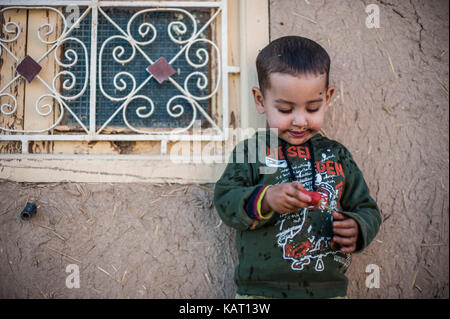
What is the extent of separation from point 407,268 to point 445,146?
0.70 meters

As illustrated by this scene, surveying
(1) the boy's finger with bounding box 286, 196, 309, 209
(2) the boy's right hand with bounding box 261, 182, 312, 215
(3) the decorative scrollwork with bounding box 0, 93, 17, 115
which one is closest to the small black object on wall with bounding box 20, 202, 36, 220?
(3) the decorative scrollwork with bounding box 0, 93, 17, 115

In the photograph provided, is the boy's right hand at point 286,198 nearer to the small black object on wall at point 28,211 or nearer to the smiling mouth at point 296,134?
the smiling mouth at point 296,134

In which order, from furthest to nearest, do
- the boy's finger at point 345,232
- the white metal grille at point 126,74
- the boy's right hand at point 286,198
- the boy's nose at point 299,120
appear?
the white metal grille at point 126,74 < the boy's nose at point 299,120 < the boy's finger at point 345,232 < the boy's right hand at point 286,198

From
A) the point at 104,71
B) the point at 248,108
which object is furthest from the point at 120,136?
the point at 248,108

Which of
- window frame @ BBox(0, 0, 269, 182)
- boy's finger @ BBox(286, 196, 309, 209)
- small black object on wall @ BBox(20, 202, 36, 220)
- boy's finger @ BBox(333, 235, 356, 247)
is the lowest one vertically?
boy's finger @ BBox(333, 235, 356, 247)

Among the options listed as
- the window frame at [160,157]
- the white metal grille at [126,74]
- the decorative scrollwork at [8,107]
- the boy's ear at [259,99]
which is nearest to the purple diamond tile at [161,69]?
the white metal grille at [126,74]

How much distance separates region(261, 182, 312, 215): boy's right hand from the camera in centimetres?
125

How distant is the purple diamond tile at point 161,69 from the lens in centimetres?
193

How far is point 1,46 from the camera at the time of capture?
1.95m

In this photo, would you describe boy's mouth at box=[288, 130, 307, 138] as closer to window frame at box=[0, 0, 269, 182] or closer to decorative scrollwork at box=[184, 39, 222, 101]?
window frame at box=[0, 0, 269, 182]

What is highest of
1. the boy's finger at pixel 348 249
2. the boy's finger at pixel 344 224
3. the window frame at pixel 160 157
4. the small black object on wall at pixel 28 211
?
the window frame at pixel 160 157

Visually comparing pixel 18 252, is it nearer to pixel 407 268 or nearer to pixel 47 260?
pixel 47 260

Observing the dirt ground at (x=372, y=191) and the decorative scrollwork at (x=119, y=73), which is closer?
the dirt ground at (x=372, y=191)

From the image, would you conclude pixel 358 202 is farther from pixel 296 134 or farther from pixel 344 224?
pixel 296 134
